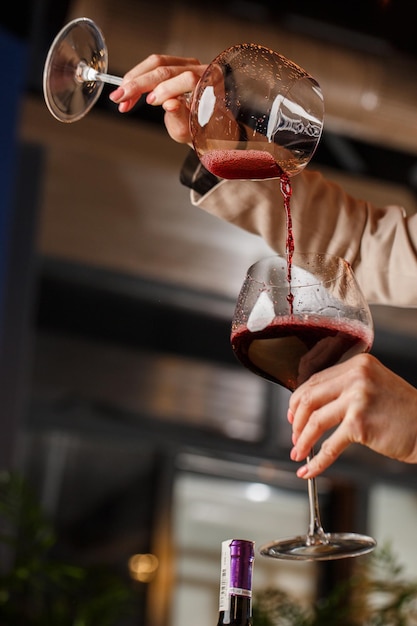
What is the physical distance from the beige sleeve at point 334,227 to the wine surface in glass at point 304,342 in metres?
0.35

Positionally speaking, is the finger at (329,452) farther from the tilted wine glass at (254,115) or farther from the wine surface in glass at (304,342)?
the tilted wine glass at (254,115)

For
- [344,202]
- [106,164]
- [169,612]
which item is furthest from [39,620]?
[169,612]

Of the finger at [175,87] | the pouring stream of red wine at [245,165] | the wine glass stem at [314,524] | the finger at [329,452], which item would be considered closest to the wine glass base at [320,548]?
the wine glass stem at [314,524]

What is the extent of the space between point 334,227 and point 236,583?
2.05 feet

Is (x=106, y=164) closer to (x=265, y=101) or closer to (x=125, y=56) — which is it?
(x=125, y=56)

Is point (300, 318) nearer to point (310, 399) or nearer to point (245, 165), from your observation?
point (310, 399)

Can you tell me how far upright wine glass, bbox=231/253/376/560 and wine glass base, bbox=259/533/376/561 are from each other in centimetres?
19

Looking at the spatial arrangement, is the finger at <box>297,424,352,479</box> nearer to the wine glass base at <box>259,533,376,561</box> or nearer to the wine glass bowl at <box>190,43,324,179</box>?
the wine glass base at <box>259,533,376,561</box>

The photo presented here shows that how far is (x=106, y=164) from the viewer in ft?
14.9

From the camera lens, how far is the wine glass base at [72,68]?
49.3 inches

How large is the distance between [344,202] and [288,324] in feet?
1.53

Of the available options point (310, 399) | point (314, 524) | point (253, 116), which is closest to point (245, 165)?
point (253, 116)

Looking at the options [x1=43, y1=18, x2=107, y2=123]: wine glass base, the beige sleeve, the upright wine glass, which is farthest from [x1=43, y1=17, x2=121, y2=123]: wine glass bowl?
the upright wine glass

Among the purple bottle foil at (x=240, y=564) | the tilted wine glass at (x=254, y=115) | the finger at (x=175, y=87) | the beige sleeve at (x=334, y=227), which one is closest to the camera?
the purple bottle foil at (x=240, y=564)
